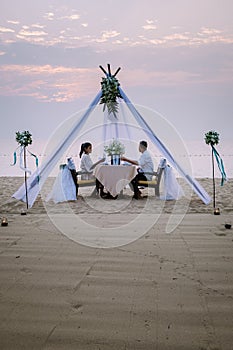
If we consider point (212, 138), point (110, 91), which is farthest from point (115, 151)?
point (212, 138)

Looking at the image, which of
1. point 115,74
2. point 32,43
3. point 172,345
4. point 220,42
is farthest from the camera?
point 32,43

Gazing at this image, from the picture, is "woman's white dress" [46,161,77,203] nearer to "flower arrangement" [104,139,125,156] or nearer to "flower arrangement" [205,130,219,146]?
"flower arrangement" [104,139,125,156]

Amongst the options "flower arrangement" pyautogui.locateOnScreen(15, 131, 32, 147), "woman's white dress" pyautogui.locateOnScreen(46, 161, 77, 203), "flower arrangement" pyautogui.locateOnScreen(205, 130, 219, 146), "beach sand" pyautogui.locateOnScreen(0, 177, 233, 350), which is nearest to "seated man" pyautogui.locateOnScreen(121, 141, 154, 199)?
"woman's white dress" pyautogui.locateOnScreen(46, 161, 77, 203)

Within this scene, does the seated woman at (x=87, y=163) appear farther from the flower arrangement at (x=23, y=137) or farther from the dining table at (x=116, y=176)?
the flower arrangement at (x=23, y=137)

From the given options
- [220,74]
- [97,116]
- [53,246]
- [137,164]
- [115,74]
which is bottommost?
[53,246]

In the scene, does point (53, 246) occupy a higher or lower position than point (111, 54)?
lower

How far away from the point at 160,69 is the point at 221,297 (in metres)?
9.27

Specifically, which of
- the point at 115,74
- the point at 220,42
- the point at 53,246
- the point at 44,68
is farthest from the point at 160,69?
the point at 53,246

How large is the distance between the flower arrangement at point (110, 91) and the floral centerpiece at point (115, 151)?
673 mm

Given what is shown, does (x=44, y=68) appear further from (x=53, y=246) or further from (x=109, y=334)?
(x=109, y=334)

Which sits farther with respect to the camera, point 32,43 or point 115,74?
point 32,43

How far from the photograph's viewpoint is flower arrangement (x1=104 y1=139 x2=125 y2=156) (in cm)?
652

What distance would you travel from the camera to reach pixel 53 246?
3078 mm

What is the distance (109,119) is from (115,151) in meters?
0.74
